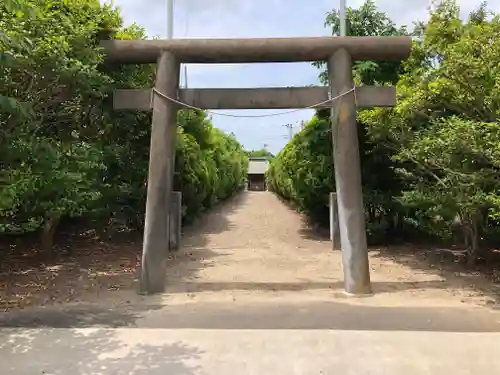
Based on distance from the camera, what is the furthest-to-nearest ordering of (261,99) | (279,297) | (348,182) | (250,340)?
(261,99), (348,182), (279,297), (250,340)

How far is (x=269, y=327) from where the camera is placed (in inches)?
229

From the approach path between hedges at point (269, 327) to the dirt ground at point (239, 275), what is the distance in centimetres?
4

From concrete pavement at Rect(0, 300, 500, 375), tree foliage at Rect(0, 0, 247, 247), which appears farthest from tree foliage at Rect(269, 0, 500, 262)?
tree foliage at Rect(0, 0, 247, 247)

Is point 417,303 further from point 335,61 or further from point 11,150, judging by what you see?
point 11,150

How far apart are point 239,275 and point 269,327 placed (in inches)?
141

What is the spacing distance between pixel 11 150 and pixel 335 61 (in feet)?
16.0

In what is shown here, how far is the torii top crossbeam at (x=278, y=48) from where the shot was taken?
26.3 ft

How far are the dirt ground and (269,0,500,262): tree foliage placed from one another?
3.07 feet

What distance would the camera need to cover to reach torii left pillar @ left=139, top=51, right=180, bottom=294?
306 inches

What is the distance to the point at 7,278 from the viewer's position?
28.8 feet

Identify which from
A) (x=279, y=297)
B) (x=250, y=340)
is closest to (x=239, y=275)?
(x=279, y=297)

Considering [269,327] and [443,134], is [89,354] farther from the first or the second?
[443,134]

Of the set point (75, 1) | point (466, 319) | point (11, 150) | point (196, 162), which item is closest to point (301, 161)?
point (196, 162)

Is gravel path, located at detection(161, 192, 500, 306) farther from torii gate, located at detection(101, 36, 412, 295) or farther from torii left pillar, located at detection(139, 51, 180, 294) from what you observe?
torii gate, located at detection(101, 36, 412, 295)
